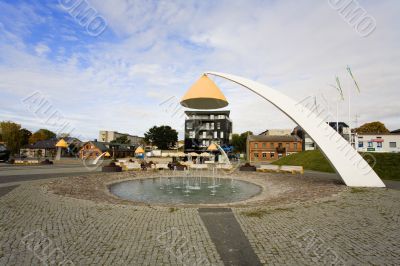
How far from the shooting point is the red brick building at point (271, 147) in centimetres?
6469

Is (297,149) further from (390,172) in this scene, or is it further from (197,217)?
(197,217)

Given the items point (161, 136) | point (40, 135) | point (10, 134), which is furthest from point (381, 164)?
point (40, 135)

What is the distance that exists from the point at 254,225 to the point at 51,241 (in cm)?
549

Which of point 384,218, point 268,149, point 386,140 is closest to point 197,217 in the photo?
point 384,218

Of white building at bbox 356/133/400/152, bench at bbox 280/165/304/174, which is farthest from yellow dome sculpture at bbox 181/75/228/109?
white building at bbox 356/133/400/152

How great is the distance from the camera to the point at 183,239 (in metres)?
6.20

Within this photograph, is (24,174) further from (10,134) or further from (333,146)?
(10,134)

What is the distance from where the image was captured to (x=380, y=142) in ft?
159

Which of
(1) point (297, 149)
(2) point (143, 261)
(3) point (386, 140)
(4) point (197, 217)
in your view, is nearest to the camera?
(2) point (143, 261)

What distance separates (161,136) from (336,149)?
7451 centimetres

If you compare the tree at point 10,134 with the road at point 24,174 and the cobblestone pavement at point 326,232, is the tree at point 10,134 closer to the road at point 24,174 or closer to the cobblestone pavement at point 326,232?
the road at point 24,174

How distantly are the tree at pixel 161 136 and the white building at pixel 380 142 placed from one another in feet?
188

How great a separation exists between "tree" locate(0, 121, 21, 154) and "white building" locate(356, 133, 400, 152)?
79.6 metres

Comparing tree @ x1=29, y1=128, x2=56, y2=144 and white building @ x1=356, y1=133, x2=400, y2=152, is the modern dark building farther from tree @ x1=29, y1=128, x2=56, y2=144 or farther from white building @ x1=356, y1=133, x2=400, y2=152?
tree @ x1=29, y1=128, x2=56, y2=144
